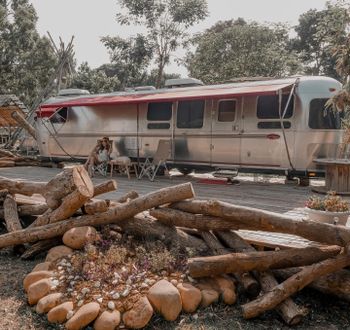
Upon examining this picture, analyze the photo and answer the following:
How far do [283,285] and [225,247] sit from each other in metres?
1.00

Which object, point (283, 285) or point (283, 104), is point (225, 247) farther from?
point (283, 104)

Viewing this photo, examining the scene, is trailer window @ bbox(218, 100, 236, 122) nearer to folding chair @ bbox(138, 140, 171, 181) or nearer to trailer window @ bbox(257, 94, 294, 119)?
trailer window @ bbox(257, 94, 294, 119)

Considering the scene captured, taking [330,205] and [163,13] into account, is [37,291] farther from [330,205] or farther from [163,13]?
[163,13]

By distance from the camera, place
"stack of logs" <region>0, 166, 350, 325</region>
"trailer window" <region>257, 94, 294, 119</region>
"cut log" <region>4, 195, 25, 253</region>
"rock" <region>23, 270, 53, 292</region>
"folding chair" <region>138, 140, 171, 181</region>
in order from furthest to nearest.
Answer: "folding chair" <region>138, 140, 171, 181</region> < "trailer window" <region>257, 94, 294, 119</region> < "cut log" <region>4, 195, 25, 253</region> < "rock" <region>23, 270, 53, 292</region> < "stack of logs" <region>0, 166, 350, 325</region>

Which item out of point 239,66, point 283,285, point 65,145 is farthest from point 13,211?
point 239,66

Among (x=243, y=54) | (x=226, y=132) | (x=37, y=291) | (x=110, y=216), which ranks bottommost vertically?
(x=37, y=291)

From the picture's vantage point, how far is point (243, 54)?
22031mm

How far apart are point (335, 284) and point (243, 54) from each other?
19.3 m

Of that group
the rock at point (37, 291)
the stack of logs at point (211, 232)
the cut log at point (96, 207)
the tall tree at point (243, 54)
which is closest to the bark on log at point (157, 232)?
the stack of logs at point (211, 232)

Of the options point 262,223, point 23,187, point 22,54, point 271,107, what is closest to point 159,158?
point 271,107

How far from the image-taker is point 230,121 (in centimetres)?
1026

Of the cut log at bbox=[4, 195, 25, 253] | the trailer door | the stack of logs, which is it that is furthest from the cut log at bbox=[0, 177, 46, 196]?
the trailer door

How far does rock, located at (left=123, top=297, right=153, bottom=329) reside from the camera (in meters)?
3.95

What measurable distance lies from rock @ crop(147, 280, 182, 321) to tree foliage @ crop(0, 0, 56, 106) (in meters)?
28.6
